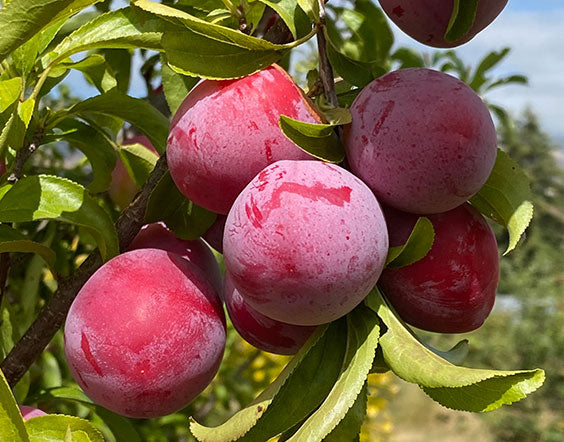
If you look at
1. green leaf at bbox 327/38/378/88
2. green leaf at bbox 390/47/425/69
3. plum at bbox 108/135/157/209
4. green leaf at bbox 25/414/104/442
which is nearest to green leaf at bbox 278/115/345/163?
green leaf at bbox 327/38/378/88

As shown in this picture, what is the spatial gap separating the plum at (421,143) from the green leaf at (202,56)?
12 centimetres

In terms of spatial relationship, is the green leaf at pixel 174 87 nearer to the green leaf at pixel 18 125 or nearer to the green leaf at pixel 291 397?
the green leaf at pixel 18 125

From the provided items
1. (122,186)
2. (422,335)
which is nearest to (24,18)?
(122,186)

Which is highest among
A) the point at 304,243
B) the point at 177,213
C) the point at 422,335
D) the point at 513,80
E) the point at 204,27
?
the point at 204,27

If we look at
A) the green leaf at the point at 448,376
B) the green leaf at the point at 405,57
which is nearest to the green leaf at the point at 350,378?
the green leaf at the point at 448,376

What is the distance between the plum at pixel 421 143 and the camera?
0.62 meters

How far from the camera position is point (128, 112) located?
0.87m

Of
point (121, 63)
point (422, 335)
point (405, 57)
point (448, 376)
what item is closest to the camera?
point (448, 376)

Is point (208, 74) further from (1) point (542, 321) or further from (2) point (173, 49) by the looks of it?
(1) point (542, 321)

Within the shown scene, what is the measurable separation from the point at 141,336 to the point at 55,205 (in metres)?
0.17

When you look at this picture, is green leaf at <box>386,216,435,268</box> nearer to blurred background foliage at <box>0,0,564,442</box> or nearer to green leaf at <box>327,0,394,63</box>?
blurred background foliage at <box>0,0,564,442</box>

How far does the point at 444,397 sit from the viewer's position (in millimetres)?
598

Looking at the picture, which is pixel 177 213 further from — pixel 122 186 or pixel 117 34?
pixel 122 186

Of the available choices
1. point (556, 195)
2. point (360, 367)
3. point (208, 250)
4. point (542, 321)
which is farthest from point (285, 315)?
point (556, 195)
